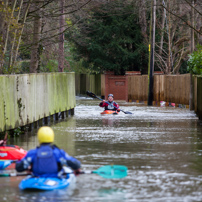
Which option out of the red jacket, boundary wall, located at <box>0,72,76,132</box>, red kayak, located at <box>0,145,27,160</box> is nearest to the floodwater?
boundary wall, located at <box>0,72,76,132</box>

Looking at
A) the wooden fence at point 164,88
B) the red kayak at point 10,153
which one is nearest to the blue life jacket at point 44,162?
the red kayak at point 10,153

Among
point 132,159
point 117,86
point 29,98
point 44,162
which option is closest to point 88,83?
point 117,86

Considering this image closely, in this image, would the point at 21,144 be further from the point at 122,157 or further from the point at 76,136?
the point at 122,157

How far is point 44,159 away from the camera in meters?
9.50

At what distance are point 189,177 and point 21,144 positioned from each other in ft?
21.0

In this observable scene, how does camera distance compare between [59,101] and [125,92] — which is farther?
[125,92]

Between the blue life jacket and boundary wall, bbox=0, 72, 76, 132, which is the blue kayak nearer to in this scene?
the blue life jacket

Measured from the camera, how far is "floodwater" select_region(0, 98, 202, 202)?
9330 millimetres

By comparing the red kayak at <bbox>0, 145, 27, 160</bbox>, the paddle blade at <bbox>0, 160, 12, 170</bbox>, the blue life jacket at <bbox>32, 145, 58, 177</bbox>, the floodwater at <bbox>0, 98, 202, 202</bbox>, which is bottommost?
the floodwater at <bbox>0, 98, 202, 202</bbox>

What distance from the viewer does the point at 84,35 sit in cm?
5138

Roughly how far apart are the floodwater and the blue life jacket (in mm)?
342

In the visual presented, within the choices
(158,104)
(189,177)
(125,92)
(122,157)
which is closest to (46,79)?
(122,157)

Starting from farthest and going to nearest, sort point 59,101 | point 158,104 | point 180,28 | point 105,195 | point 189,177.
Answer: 1. point 180,28
2. point 158,104
3. point 59,101
4. point 189,177
5. point 105,195

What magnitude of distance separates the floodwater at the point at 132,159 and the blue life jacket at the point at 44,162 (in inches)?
13.5
